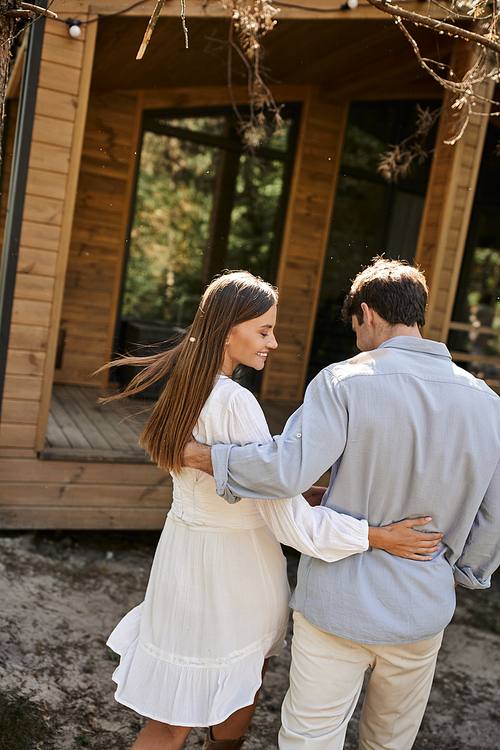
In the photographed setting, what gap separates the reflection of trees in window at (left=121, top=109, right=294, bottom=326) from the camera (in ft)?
20.9

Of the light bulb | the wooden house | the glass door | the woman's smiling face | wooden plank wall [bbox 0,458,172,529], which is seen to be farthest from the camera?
the glass door

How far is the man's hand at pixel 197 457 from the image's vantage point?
1717 mm

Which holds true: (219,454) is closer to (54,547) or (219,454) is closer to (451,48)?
(54,547)

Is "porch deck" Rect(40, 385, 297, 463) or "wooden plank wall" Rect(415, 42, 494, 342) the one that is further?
"wooden plank wall" Rect(415, 42, 494, 342)

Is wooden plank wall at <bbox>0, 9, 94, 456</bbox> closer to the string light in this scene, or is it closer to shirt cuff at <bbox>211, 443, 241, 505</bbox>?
the string light

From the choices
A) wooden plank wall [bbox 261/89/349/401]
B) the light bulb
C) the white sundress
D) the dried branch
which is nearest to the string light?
the light bulb

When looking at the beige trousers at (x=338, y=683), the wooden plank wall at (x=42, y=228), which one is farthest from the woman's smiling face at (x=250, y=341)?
the wooden plank wall at (x=42, y=228)

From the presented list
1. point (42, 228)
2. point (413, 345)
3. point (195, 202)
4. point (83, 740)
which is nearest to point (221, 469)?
point (413, 345)

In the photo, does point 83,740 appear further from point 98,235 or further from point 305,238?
point 305,238

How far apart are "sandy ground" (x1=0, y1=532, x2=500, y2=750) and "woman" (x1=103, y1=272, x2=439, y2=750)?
0.96 meters

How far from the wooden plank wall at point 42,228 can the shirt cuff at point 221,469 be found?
2193 mm

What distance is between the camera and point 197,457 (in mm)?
1731

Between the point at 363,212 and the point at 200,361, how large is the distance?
17.3 feet

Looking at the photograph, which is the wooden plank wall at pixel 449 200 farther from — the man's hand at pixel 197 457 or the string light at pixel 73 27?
the man's hand at pixel 197 457
